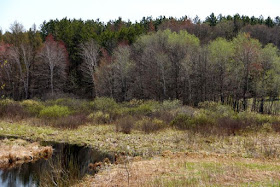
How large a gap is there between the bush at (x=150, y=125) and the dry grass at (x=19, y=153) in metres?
8.74

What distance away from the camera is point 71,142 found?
19.7 metres

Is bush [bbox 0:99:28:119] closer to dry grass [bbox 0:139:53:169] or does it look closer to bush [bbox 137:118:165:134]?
dry grass [bbox 0:139:53:169]

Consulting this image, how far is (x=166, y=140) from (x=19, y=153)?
1001 cm

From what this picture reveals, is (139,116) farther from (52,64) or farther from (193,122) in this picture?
(52,64)

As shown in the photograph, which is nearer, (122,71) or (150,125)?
(150,125)

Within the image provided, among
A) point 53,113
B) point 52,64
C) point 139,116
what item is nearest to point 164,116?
point 139,116

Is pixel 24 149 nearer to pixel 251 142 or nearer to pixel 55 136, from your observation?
pixel 55 136

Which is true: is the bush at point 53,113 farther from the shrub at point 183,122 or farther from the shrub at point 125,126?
the shrub at point 183,122

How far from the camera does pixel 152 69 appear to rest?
46.2 m

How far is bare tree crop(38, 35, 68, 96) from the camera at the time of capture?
48.9 metres

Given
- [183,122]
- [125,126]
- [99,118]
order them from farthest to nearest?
[99,118], [183,122], [125,126]

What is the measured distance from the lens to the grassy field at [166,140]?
10.3 m

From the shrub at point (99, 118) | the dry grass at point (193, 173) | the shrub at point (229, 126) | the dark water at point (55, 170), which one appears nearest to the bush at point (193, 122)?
the shrub at point (229, 126)

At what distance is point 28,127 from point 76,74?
35681 mm
